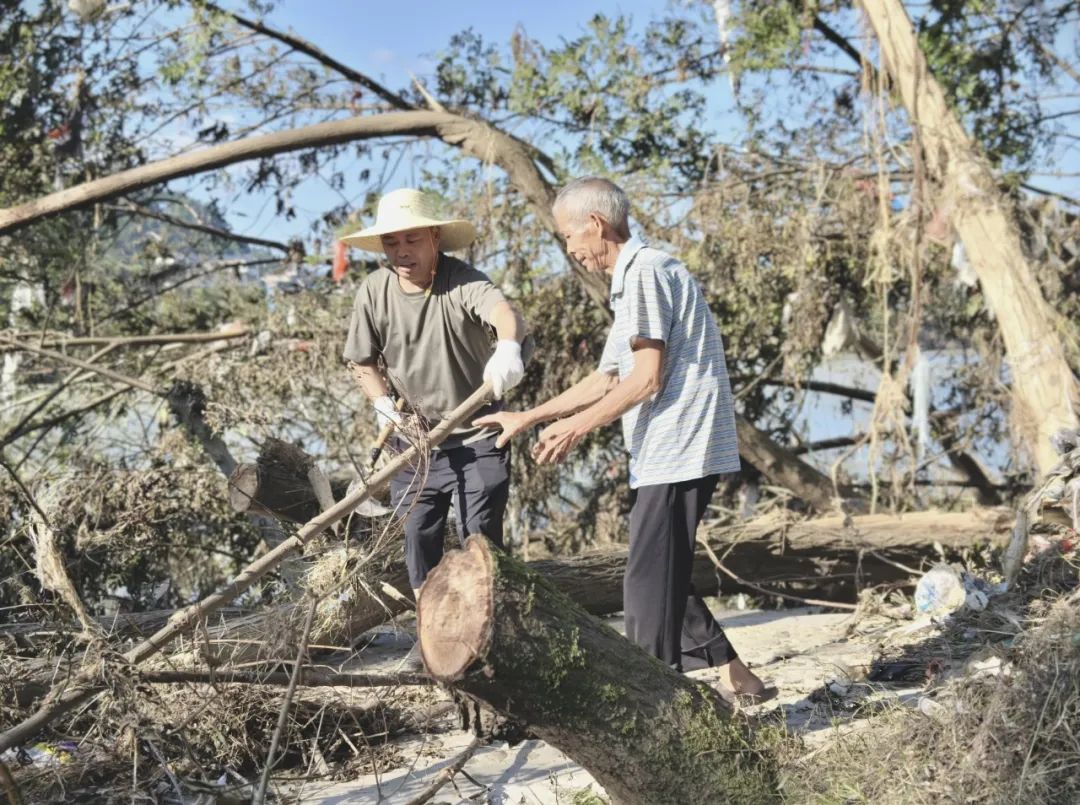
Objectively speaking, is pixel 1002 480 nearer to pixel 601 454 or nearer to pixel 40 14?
pixel 601 454

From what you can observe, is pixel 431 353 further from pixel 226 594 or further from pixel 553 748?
pixel 553 748

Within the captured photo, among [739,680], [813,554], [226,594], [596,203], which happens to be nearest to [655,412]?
[596,203]

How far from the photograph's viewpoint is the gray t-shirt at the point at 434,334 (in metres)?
3.84

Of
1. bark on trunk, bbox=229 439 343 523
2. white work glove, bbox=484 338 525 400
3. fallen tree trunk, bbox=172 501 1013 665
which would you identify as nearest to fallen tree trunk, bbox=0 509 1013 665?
fallen tree trunk, bbox=172 501 1013 665

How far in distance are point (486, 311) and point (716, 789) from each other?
1831 mm

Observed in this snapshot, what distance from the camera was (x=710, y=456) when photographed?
10.5 feet

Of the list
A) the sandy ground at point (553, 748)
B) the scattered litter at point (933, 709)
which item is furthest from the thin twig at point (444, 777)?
the scattered litter at point (933, 709)

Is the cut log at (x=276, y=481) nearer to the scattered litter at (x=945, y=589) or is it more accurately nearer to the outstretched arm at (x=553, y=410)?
the outstretched arm at (x=553, y=410)

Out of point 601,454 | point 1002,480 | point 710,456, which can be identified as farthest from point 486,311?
point 1002,480

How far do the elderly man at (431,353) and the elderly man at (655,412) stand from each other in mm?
570

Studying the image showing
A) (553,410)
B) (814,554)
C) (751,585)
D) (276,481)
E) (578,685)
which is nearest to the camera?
(578,685)

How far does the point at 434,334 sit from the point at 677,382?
40.6 inches

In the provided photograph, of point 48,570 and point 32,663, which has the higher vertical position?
point 48,570

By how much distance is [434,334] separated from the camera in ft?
12.7
